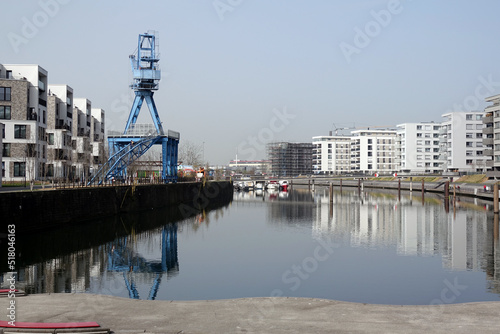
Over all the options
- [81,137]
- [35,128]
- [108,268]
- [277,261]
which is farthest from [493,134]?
[108,268]

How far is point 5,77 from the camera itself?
81.2 metres

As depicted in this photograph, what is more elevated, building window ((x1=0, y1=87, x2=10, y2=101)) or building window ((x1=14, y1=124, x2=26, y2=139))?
building window ((x1=0, y1=87, x2=10, y2=101))

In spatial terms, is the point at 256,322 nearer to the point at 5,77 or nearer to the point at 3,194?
the point at 3,194

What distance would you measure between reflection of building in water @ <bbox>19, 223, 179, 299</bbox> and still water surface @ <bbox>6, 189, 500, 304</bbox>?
0.16 ft

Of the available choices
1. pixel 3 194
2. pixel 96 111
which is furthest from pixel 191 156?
pixel 3 194

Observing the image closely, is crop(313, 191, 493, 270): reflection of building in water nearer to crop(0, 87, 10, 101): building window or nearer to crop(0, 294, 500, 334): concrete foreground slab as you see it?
crop(0, 294, 500, 334): concrete foreground slab

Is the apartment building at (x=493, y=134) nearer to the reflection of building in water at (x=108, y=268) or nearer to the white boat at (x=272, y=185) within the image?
the white boat at (x=272, y=185)

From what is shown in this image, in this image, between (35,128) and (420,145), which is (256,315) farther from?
(420,145)

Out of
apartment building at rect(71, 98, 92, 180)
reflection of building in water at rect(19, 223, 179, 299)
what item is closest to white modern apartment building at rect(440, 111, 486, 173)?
apartment building at rect(71, 98, 92, 180)

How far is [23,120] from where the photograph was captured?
73.6 m

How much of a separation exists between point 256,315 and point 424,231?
116 ft

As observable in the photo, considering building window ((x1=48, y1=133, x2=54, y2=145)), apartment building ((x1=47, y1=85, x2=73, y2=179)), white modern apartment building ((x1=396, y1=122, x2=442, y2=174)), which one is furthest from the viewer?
white modern apartment building ((x1=396, y1=122, x2=442, y2=174))

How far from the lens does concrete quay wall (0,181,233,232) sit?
35.8 m

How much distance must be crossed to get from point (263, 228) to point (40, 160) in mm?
42027
